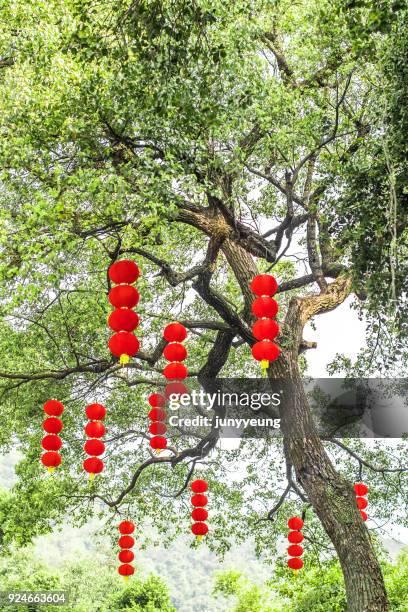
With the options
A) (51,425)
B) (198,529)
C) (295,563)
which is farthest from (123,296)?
(295,563)

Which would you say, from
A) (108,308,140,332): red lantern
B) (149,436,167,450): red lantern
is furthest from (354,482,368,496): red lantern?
(108,308,140,332): red lantern

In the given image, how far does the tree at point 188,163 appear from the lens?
3908 mm

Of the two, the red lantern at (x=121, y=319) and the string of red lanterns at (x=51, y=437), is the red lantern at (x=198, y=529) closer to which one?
the string of red lanterns at (x=51, y=437)

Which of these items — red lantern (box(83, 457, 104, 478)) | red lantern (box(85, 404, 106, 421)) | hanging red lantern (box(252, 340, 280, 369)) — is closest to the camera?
hanging red lantern (box(252, 340, 280, 369))

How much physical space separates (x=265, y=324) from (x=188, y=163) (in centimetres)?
111

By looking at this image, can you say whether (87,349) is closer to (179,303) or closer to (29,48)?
(179,303)

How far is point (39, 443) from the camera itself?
7266 mm

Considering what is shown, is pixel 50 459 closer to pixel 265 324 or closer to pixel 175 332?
pixel 175 332

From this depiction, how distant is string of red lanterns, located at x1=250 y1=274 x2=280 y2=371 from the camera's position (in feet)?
14.5

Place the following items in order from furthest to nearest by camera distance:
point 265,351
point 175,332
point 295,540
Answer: point 295,540, point 175,332, point 265,351

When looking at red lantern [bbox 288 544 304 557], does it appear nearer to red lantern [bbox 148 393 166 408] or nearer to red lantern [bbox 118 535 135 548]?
red lantern [bbox 118 535 135 548]

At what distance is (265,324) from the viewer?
175 inches

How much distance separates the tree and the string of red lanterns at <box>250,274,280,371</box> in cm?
51

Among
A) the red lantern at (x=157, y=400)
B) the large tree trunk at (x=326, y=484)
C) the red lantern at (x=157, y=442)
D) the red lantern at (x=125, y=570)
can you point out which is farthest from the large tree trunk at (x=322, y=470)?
the red lantern at (x=125, y=570)
